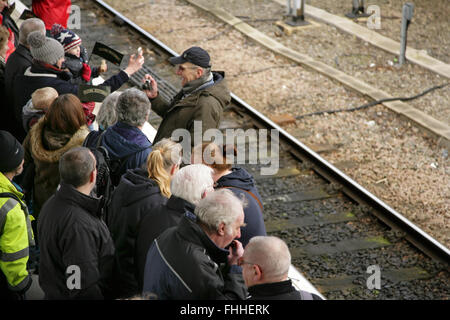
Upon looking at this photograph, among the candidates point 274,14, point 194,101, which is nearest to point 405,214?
point 194,101

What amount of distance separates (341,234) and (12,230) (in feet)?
13.9

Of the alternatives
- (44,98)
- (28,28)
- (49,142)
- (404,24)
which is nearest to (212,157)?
(49,142)

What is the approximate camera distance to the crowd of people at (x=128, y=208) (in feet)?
14.1

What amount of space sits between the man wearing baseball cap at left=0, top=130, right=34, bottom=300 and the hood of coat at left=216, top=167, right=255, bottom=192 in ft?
4.85

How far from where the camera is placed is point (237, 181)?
5465 millimetres

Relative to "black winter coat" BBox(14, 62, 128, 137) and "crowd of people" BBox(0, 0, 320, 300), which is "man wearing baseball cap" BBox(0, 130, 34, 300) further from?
"black winter coat" BBox(14, 62, 128, 137)

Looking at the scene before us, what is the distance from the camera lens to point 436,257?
7.38 metres

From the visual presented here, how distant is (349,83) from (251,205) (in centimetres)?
772

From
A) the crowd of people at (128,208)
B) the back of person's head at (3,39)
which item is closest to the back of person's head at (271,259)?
the crowd of people at (128,208)

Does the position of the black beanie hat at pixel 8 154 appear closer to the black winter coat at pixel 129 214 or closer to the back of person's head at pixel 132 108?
the black winter coat at pixel 129 214

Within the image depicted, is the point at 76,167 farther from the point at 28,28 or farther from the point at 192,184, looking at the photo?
the point at 28,28

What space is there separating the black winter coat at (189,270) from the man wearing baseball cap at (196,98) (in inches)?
90.9
